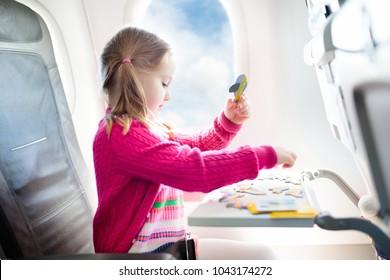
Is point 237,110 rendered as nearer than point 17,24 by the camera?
No

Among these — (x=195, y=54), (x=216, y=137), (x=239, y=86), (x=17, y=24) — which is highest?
(x=17, y=24)

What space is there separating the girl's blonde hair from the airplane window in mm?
217

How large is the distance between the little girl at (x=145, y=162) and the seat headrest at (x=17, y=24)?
17cm

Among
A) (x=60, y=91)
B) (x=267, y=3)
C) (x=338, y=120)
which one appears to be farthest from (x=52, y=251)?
(x=267, y=3)

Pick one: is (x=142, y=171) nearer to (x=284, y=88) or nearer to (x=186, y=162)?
(x=186, y=162)

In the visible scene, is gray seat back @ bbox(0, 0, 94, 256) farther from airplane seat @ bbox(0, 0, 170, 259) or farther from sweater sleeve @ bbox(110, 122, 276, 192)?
sweater sleeve @ bbox(110, 122, 276, 192)

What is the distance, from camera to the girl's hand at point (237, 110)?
86 centimetres

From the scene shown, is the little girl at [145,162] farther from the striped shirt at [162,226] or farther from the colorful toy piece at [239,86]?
the colorful toy piece at [239,86]

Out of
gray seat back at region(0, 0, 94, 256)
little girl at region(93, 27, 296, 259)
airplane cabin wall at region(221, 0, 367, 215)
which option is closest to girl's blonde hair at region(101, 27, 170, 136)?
little girl at region(93, 27, 296, 259)

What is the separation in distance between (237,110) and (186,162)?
0.31 metres

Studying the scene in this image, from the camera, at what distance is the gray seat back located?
67 cm

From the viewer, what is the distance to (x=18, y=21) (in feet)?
2.44

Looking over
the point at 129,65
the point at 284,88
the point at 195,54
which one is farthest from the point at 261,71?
the point at 129,65

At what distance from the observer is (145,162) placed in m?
0.62
